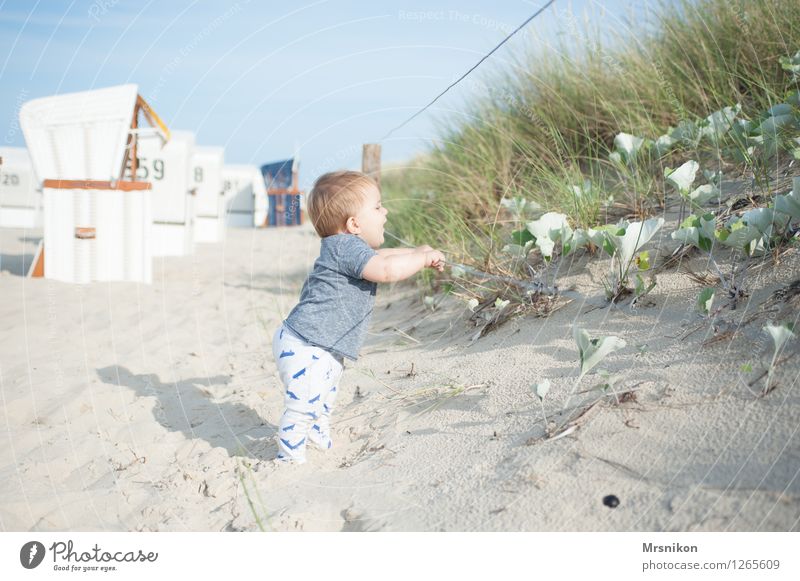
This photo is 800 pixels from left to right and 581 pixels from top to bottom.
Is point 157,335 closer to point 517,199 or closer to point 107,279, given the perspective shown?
point 107,279

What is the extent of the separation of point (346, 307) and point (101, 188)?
4746 millimetres

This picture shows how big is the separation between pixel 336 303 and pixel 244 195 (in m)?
14.5

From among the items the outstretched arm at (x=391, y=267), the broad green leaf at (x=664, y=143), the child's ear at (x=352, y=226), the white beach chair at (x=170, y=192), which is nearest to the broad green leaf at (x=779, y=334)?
the outstretched arm at (x=391, y=267)

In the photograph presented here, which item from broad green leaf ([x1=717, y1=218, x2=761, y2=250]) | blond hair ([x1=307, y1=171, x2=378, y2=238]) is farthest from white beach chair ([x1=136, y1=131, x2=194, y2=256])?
broad green leaf ([x1=717, y1=218, x2=761, y2=250])

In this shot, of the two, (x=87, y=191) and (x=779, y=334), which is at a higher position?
(x=87, y=191)

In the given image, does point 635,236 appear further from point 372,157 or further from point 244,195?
point 244,195

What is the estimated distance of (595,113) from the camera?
14.3 feet

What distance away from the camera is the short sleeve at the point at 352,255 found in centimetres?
246

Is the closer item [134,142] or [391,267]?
[391,267]

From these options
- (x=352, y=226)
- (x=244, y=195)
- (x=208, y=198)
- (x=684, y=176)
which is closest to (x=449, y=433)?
(x=352, y=226)

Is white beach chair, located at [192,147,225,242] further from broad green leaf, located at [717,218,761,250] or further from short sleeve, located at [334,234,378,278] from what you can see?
broad green leaf, located at [717,218,761,250]

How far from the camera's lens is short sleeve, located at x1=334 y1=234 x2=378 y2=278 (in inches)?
96.9
